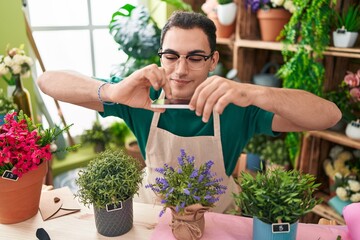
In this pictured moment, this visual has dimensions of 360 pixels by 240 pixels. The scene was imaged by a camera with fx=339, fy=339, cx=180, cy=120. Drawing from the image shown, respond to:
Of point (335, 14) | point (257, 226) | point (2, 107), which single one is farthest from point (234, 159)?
point (2, 107)

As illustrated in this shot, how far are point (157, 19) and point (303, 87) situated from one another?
4.85ft

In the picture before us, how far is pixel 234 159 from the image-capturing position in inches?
56.1

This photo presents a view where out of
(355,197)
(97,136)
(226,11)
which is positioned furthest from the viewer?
(97,136)

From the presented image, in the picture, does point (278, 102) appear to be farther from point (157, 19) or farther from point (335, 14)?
point (157, 19)

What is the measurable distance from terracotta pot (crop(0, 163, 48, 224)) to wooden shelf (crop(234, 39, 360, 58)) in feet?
5.11

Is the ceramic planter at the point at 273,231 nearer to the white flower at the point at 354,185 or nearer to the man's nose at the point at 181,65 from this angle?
the man's nose at the point at 181,65

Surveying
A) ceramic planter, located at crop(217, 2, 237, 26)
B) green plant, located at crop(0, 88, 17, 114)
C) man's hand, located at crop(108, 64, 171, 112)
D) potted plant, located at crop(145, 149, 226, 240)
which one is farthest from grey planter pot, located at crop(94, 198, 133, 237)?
ceramic planter, located at crop(217, 2, 237, 26)

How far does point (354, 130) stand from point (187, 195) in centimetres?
143

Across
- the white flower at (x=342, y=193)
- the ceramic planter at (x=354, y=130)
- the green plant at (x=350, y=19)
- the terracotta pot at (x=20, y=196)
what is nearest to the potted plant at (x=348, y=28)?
the green plant at (x=350, y=19)

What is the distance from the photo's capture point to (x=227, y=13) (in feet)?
7.52

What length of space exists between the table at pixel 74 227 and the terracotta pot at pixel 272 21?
1.57m

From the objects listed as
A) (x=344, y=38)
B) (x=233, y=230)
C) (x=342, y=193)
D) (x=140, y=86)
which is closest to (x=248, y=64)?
(x=344, y=38)

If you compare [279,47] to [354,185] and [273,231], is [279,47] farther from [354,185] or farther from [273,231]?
[273,231]

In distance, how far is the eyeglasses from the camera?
121 cm
